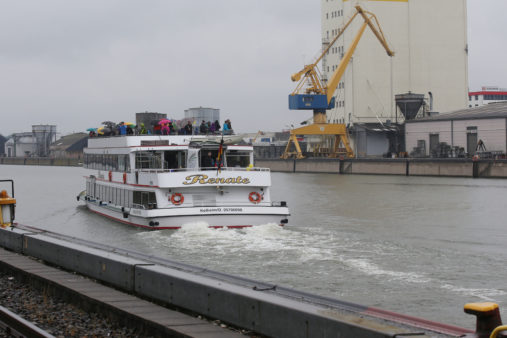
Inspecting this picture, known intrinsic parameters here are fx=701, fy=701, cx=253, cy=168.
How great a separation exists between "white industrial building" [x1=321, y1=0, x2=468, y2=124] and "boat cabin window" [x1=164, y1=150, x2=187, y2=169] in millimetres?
88946

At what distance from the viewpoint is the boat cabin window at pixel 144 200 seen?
91.2 ft

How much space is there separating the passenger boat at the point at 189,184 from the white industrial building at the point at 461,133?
61589 millimetres

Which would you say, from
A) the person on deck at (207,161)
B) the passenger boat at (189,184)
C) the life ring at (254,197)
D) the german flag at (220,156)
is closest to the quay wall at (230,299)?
the passenger boat at (189,184)

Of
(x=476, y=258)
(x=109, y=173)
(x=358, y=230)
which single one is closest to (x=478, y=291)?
(x=476, y=258)

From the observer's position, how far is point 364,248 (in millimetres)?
24844

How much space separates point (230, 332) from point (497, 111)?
86565mm

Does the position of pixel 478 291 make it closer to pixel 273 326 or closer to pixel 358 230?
pixel 273 326

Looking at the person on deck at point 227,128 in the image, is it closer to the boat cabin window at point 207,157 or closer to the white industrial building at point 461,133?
the boat cabin window at point 207,157

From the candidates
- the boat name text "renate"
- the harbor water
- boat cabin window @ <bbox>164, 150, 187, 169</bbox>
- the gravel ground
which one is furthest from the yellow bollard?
boat cabin window @ <bbox>164, 150, 187, 169</bbox>

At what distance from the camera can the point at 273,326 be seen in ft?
28.7

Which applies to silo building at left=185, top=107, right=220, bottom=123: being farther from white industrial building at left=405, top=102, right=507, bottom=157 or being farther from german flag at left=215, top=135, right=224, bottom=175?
white industrial building at left=405, top=102, right=507, bottom=157

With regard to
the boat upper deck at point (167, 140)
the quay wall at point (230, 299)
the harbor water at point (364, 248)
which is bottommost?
the harbor water at point (364, 248)

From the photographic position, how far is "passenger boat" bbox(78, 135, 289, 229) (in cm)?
2705

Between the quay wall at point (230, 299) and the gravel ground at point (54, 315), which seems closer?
the quay wall at point (230, 299)
